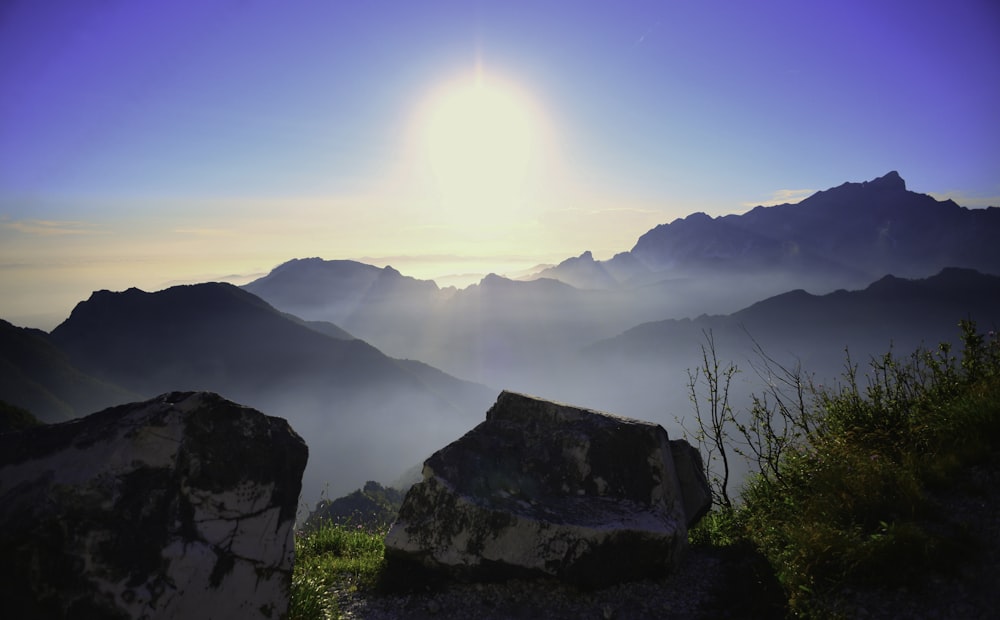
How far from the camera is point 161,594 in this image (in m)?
5.25

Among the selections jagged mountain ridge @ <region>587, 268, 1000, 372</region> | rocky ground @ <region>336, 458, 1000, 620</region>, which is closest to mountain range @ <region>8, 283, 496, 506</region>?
jagged mountain ridge @ <region>587, 268, 1000, 372</region>

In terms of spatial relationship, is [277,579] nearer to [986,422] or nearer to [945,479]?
[945,479]

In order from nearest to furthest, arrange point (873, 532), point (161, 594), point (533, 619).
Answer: point (161, 594) < point (873, 532) < point (533, 619)

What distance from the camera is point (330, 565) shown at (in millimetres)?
8234

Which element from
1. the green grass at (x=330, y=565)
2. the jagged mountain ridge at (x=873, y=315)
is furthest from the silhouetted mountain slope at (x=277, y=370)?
the green grass at (x=330, y=565)

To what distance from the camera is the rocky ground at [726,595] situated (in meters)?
5.26

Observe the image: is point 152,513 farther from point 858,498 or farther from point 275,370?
point 275,370

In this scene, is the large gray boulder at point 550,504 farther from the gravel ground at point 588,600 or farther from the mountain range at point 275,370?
the mountain range at point 275,370

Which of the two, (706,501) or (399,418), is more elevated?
(706,501)

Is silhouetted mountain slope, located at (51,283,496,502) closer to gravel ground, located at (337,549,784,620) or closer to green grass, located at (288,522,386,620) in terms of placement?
green grass, located at (288,522,386,620)

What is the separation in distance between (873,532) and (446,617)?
→ 503cm

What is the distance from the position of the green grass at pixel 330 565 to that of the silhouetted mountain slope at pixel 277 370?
137 meters

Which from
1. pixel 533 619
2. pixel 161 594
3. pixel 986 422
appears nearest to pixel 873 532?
pixel 986 422

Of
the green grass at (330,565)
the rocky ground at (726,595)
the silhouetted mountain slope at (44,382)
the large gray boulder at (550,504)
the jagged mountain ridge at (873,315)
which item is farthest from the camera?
the jagged mountain ridge at (873,315)
